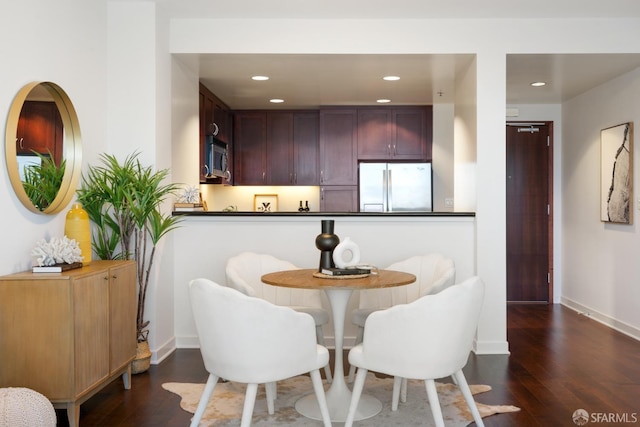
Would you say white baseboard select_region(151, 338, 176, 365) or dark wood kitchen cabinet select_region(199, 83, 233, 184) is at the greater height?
dark wood kitchen cabinet select_region(199, 83, 233, 184)

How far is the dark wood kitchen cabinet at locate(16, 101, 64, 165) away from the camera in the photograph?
2971 millimetres

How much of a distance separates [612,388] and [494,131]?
1.94m

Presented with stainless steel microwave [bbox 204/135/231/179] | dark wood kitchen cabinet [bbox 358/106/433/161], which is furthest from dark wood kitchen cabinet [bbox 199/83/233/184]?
dark wood kitchen cabinet [bbox 358/106/433/161]

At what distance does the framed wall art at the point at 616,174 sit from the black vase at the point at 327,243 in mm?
3056

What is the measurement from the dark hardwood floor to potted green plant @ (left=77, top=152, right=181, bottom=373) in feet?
1.35

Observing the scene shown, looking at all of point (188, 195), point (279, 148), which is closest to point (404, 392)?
point (188, 195)

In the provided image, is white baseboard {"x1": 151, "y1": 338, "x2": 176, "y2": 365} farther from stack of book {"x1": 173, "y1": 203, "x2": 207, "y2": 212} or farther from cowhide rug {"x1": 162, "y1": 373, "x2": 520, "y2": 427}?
stack of book {"x1": 173, "y1": 203, "x2": 207, "y2": 212}

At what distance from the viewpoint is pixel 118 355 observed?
324 centimetres

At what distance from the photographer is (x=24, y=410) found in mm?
2266

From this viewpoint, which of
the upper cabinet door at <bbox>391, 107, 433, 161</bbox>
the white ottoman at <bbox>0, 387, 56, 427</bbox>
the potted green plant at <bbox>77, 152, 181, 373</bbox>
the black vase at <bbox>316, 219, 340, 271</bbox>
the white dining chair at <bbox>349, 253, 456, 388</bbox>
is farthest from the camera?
the upper cabinet door at <bbox>391, 107, 433, 161</bbox>

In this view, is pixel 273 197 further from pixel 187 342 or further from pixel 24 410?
pixel 24 410

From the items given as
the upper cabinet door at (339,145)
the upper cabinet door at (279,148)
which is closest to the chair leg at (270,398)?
the upper cabinet door at (339,145)

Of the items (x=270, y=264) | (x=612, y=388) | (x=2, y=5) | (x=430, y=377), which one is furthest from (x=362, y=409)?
(x=2, y=5)

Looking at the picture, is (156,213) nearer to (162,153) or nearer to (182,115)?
(162,153)
